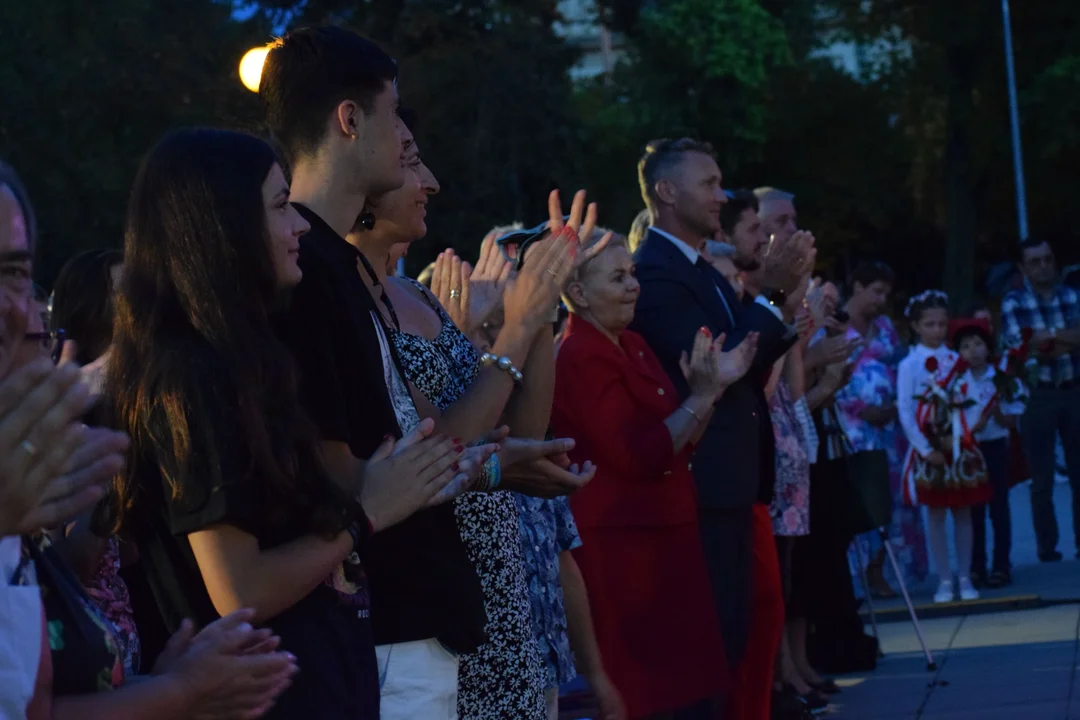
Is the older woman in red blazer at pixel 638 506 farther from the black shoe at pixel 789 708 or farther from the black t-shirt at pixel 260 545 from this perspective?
the black t-shirt at pixel 260 545

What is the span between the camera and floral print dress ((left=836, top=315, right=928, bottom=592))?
38.5ft

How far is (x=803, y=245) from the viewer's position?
648 cm

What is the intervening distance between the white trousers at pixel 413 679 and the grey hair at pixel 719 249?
4508mm

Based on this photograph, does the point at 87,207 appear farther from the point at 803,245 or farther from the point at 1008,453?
the point at 803,245

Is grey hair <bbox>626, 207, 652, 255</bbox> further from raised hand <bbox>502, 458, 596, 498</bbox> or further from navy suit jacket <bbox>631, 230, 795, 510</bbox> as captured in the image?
raised hand <bbox>502, 458, 596, 498</bbox>

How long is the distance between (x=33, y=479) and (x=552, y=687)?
2.88 metres

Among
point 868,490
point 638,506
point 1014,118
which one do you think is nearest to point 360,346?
point 638,506

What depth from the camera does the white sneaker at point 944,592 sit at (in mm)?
10828

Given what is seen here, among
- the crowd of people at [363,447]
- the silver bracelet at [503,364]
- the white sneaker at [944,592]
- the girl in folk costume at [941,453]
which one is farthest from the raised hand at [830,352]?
the silver bracelet at [503,364]

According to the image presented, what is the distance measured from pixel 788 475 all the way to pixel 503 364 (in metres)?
4.33

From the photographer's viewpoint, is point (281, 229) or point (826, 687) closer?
point (281, 229)

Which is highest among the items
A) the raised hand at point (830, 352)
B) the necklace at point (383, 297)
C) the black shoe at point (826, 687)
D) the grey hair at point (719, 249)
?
the grey hair at point (719, 249)

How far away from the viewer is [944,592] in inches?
429

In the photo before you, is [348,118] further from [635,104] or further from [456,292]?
[635,104]
